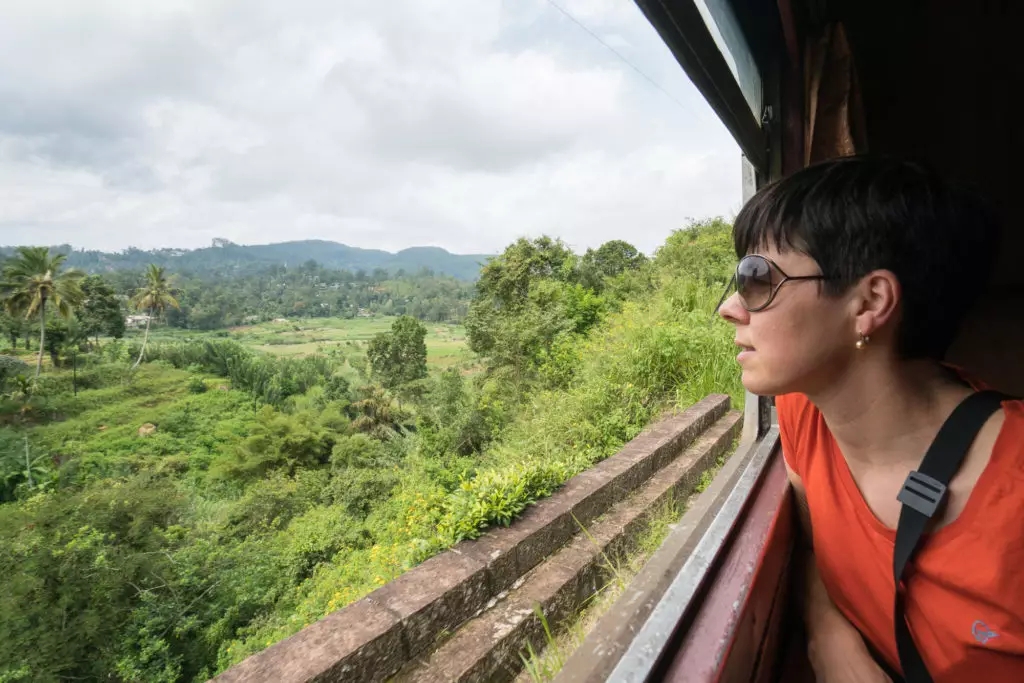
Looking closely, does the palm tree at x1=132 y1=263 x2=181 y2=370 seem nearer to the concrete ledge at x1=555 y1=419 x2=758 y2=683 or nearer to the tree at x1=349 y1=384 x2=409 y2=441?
the tree at x1=349 y1=384 x2=409 y2=441

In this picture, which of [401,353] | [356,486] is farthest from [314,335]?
[356,486]

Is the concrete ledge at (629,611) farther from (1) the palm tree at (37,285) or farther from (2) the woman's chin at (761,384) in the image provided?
(1) the palm tree at (37,285)

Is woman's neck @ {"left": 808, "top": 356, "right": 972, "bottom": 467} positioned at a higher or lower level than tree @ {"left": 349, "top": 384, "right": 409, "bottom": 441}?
higher

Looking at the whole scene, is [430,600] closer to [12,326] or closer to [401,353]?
[401,353]

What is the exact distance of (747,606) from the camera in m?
0.79

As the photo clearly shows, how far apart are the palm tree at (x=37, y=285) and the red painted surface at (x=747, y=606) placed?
39.4 metres

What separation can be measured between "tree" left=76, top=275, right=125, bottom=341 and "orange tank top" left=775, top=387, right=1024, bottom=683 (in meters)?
44.8

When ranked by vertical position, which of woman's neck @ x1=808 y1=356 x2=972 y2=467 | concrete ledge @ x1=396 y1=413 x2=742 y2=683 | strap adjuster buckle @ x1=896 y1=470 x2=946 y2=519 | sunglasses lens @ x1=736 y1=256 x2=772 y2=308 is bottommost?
concrete ledge @ x1=396 y1=413 x2=742 y2=683

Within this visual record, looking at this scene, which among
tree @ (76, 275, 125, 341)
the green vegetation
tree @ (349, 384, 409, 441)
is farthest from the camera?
tree @ (76, 275, 125, 341)

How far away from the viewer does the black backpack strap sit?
2.12ft

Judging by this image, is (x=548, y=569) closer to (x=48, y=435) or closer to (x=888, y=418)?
(x=888, y=418)

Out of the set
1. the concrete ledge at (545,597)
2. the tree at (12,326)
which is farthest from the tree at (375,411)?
the tree at (12,326)

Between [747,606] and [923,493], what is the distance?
328mm

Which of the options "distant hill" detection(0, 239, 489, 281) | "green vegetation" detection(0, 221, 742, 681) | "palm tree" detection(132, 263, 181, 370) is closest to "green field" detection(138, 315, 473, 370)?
"palm tree" detection(132, 263, 181, 370)
